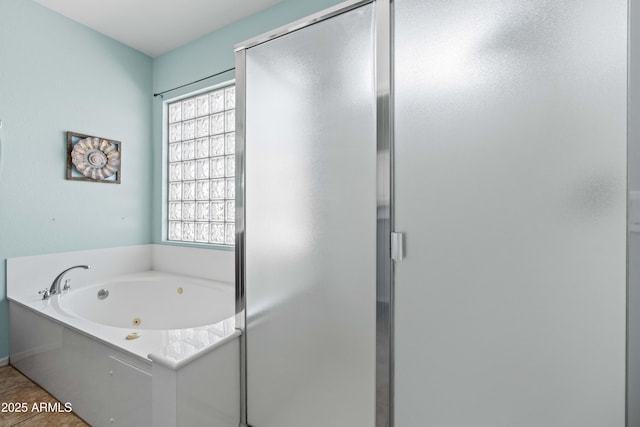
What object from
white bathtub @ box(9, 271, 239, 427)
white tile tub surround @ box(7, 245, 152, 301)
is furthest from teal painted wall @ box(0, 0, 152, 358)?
white bathtub @ box(9, 271, 239, 427)

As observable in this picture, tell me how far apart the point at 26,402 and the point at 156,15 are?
107 inches

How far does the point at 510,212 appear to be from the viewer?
811 mm

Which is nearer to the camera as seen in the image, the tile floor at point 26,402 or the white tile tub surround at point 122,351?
the white tile tub surround at point 122,351

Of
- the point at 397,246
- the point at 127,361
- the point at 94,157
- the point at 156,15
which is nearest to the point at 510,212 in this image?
the point at 397,246

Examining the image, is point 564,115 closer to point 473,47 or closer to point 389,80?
point 473,47

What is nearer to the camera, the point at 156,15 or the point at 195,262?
the point at 156,15

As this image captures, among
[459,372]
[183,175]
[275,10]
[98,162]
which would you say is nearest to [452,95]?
[459,372]

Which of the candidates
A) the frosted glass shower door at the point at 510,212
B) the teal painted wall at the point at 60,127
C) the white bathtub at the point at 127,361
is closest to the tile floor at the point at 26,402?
the white bathtub at the point at 127,361

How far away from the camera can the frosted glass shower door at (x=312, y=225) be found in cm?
107

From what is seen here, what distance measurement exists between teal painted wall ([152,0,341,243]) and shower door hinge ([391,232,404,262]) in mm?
1718

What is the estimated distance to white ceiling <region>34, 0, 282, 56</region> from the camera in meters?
2.13

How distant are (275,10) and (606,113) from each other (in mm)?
2155

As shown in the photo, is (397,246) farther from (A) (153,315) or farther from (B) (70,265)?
(B) (70,265)

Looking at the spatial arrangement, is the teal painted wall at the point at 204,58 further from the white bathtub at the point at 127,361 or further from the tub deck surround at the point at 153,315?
the white bathtub at the point at 127,361
